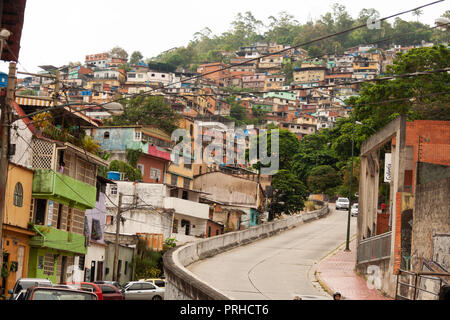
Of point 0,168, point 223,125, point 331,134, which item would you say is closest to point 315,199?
point 331,134

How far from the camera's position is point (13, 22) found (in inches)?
781

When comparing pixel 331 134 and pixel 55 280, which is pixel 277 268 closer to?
pixel 55 280

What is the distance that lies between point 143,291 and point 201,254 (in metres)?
6.50

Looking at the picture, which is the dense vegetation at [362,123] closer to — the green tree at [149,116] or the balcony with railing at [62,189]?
the green tree at [149,116]

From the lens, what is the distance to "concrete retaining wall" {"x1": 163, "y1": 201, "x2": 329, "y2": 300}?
1953cm

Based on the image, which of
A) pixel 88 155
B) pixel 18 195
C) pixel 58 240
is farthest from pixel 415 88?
pixel 18 195

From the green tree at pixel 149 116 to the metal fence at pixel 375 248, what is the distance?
167 ft

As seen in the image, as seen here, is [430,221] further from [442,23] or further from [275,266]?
[275,266]

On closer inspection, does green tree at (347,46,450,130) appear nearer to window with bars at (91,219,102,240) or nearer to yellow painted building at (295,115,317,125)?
window with bars at (91,219,102,240)

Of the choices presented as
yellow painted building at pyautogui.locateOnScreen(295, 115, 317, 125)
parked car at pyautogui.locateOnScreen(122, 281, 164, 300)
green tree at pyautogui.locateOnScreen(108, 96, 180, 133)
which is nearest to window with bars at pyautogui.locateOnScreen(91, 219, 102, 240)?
parked car at pyautogui.locateOnScreen(122, 281, 164, 300)

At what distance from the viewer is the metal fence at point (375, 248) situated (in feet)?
104

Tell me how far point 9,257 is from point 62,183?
6.13 meters

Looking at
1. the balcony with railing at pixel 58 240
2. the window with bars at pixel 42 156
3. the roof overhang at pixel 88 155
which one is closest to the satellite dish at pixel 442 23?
the window with bars at pixel 42 156

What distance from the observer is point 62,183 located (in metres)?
39.5
